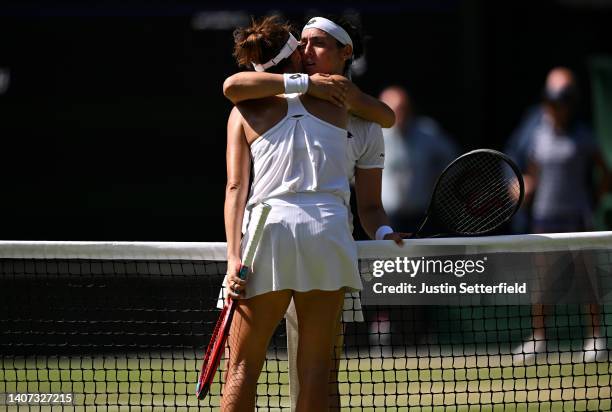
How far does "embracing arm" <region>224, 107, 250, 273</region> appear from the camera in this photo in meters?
4.66

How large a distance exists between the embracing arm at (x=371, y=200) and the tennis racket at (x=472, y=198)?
5.9 inches

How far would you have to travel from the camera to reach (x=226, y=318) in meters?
4.65

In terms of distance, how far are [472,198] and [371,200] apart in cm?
40

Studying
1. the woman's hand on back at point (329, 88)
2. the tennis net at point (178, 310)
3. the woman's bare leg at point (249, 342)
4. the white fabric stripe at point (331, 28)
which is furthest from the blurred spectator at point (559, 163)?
the woman's bare leg at point (249, 342)

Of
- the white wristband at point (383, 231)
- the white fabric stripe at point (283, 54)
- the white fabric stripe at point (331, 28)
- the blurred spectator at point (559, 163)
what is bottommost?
the white wristband at point (383, 231)

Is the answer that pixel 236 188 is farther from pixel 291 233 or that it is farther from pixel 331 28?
pixel 331 28

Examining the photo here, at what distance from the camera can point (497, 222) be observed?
5102 millimetres

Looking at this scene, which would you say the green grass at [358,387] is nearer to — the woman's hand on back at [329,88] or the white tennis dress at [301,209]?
the white tennis dress at [301,209]

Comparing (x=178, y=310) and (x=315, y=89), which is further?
(x=178, y=310)

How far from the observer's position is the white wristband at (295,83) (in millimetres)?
4648

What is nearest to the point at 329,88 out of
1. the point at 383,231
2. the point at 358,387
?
the point at 383,231

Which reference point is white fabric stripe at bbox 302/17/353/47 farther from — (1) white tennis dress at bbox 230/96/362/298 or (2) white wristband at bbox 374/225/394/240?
(2) white wristband at bbox 374/225/394/240

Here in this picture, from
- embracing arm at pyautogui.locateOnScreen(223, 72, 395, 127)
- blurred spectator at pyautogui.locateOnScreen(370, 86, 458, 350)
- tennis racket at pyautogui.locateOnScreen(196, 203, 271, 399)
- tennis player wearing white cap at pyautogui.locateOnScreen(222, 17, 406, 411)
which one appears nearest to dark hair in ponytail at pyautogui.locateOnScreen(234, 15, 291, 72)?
tennis player wearing white cap at pyautogui.locateOnScreen(222, 17, 406, 411)

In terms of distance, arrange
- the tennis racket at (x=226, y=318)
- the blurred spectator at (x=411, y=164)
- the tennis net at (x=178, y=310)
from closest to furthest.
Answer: the tennis racket at (x=226, y=318) → the tennis net at (x=178, y=310) → the blurred spectator at (x=411, y=164)
